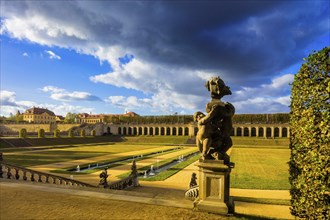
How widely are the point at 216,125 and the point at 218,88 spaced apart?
3.40 ft

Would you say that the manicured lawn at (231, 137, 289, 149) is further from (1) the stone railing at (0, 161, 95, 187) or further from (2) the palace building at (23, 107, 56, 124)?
(2) the palace building at (23, 107, 56, 124)

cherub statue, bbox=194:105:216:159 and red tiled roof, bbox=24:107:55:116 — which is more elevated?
red tiled roof, bbox=24:107:55:116

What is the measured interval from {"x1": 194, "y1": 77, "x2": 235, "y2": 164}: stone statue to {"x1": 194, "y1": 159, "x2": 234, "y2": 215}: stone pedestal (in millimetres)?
225

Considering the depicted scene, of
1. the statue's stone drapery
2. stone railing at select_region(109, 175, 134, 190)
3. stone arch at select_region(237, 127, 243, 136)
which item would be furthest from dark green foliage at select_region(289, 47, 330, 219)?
stone arch at select_region(237, 127, 243, 136)

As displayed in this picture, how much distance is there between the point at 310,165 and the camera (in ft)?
18.3

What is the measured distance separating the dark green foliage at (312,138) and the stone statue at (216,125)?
5.48 ft

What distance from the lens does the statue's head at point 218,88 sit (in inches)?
275

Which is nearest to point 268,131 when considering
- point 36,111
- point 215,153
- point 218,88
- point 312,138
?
point 218,88

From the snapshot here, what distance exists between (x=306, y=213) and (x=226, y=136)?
8.38 feet

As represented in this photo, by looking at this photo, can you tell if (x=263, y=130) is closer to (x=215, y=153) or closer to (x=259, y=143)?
(x=259, y=143)

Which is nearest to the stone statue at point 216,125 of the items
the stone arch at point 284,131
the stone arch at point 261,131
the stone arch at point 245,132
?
the stone arch at point 284,131

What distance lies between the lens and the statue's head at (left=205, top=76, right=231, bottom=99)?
275 inches

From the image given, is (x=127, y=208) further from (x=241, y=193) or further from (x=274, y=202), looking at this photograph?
(x=241, y=193)

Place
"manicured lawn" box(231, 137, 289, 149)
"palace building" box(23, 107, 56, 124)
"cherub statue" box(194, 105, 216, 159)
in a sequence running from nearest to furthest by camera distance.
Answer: "cherub statue" box(194, 105, 216, 159)
"manicured lawn" box(231, 137, 289, 149)
"palace building" box(23, 107, 56, 124)
